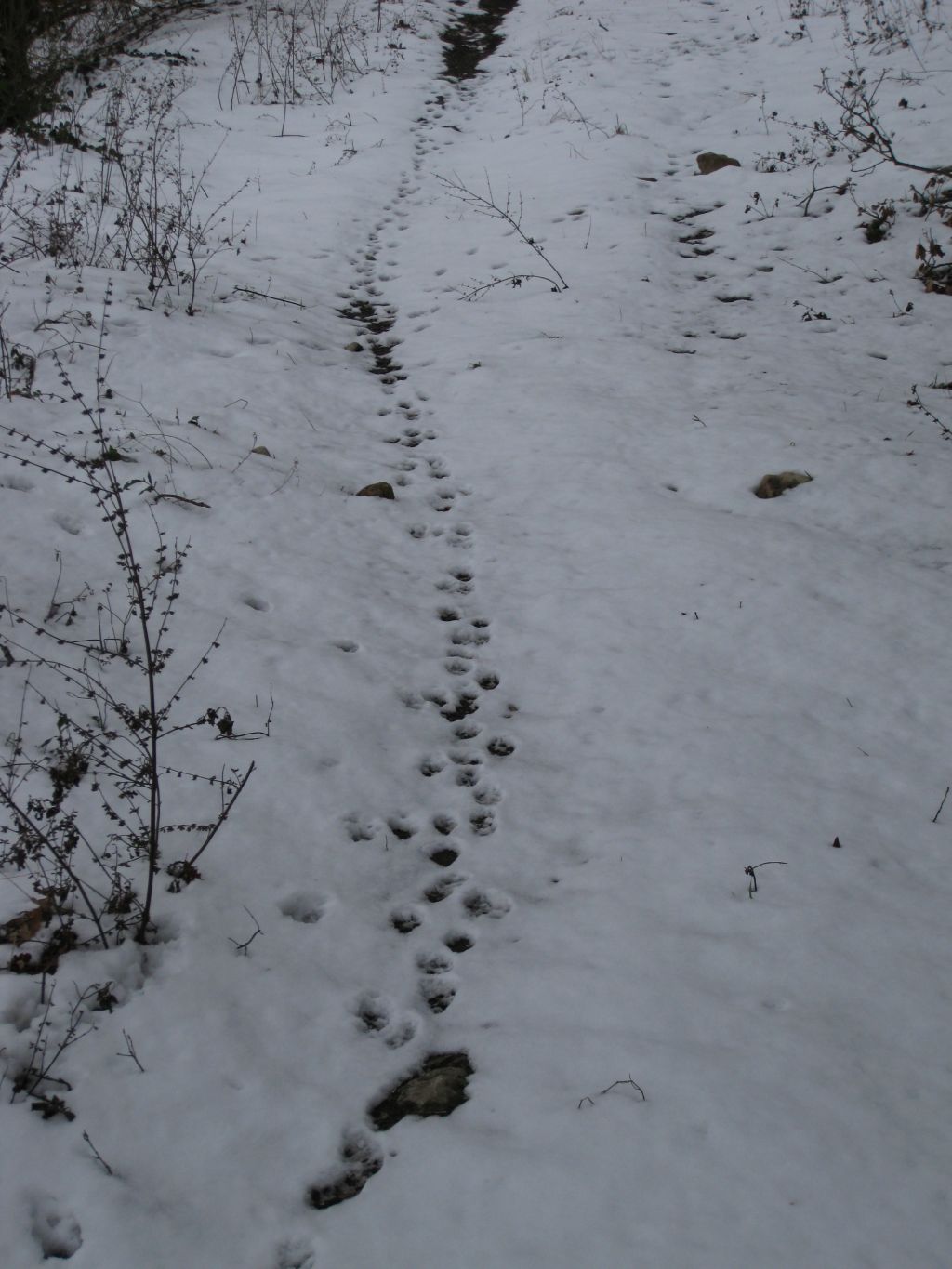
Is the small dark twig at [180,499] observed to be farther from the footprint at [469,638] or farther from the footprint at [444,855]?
the footprint at [444,855]

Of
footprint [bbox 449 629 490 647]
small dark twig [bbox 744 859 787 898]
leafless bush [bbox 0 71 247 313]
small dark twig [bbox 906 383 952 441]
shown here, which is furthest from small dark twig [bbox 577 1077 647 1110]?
leafless bush [bbox 0 71 247 313]

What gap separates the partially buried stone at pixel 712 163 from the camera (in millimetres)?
8477

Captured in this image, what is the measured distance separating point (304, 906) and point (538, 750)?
1106mm

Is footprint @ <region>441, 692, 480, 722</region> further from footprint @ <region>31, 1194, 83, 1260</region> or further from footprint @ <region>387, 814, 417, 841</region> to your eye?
footprint @ <region>31, 1194, 83, 1260</region>

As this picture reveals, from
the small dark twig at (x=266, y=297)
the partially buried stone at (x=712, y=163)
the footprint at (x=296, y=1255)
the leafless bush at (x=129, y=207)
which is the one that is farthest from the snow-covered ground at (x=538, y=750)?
the partially buried stone at (x=712, y=163)

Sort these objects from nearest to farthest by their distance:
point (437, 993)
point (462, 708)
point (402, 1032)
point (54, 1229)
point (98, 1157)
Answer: point (54, 1229), point (98, 1157), point (402, 1032), point (437, 993), point (462, 708)

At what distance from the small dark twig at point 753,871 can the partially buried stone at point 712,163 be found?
8.16 metres

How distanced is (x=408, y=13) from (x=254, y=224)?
1043 centimetres

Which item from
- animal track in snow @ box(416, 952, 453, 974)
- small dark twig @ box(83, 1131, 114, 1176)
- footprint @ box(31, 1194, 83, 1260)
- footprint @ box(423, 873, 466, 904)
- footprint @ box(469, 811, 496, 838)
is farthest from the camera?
footprint @ box(469, 811, 496, 838)

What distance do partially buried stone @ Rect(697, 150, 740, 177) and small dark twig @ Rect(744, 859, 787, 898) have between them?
26.8ft

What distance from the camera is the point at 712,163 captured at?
28.0 ft

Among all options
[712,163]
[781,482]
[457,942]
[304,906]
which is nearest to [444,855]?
[457,942]

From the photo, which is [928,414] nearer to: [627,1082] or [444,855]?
[444,855]

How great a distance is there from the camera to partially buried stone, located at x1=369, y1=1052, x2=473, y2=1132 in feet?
6.64
